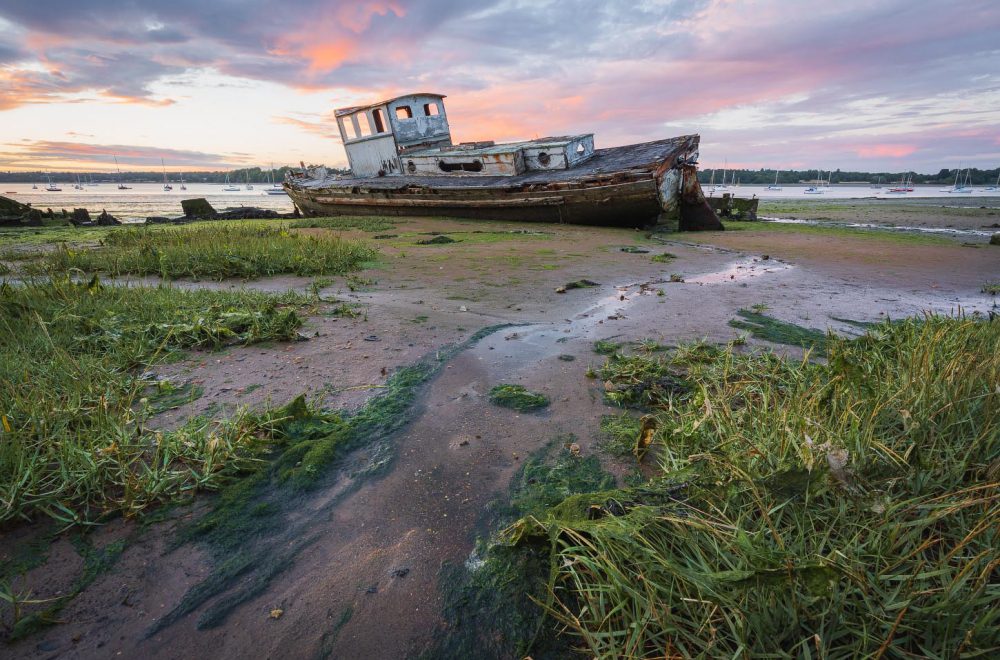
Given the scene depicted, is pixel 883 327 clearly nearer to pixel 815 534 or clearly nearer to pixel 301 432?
→ pixel 815 534

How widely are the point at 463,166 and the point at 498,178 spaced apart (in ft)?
7.18

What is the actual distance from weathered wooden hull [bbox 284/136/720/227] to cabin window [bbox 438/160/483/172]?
1.89 feet

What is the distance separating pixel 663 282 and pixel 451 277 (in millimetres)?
3031

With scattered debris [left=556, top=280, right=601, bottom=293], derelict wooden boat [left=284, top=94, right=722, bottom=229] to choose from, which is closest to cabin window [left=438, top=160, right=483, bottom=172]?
derelict wooden boat [left=284, top=94, right=722, bottom=229]

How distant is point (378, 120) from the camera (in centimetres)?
1917

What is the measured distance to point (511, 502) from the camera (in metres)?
1.99

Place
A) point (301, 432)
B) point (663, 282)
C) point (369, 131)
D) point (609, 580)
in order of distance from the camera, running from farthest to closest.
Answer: point (369, 131) → point (663, 282) → point (301, 432) → point (609, 580)

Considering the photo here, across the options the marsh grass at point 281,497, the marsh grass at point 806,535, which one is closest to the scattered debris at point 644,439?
the marsh grass at point 806,535

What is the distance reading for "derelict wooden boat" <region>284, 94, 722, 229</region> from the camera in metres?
13.1

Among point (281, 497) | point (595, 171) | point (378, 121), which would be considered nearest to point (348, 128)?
point (378, 121)

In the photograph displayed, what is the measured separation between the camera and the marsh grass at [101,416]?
1.85 meters

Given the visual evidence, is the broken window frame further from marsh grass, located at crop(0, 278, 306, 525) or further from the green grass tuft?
the green grass tuft

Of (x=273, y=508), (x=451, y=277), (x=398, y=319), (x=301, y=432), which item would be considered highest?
(x=451, y=277)

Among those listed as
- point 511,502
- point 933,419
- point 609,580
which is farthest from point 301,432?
point 933,419
